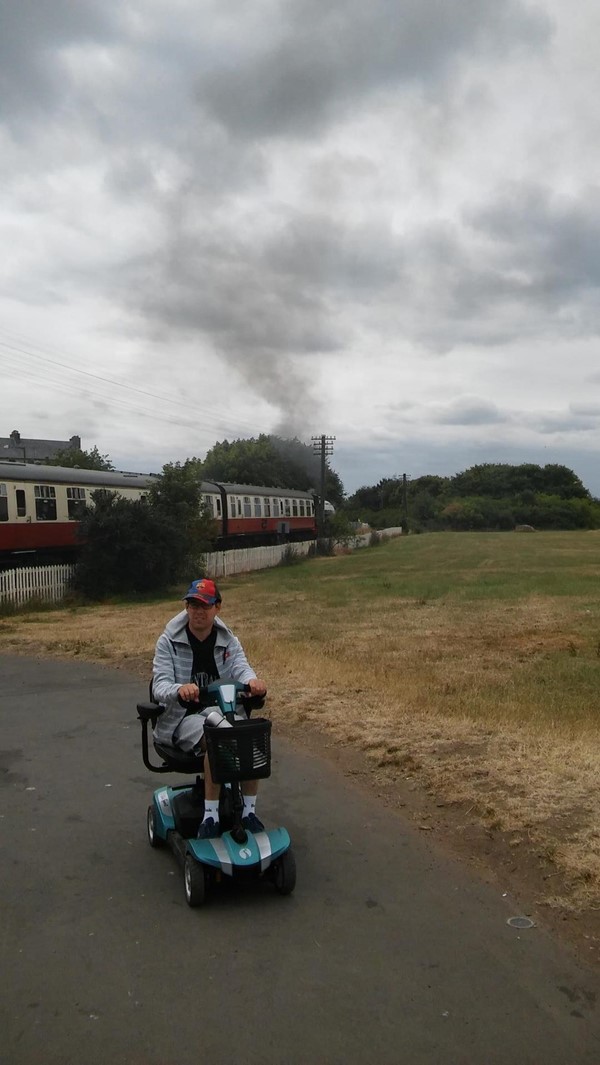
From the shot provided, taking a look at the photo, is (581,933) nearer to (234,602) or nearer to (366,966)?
(366,966)

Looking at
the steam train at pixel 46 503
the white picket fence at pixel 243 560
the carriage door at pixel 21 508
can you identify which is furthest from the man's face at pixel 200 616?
the white picket fence at pixel 243 560

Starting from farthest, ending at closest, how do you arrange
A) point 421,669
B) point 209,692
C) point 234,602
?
1. point 234,602
2. point 421,669
3. point 209,692

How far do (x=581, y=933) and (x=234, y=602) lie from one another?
19.3 m

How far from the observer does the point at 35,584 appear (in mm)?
22047

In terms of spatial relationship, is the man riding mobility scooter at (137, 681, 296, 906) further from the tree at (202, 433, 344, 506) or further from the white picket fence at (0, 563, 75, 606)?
the tree at (202, 433, 344, 506)

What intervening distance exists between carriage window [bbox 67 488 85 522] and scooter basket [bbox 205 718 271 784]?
21.5 m

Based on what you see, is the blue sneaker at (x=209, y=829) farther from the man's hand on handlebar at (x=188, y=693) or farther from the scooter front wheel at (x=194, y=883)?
the man's hand on handlebar at (x=188, y=693)

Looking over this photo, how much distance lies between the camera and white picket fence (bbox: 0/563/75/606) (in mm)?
20719

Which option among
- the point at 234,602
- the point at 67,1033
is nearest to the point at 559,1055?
the point at 67,1033

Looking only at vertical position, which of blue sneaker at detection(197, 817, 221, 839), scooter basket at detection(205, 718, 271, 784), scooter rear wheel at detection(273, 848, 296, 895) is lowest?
scooter rear wheel at detection(273, 848, 296, 895)

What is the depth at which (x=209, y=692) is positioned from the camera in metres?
4.68

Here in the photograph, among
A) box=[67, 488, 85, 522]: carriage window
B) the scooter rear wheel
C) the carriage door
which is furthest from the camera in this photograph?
box=[67, 488, 85, 522]: carriage window

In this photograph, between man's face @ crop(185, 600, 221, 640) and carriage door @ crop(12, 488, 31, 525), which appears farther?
carriage door @ crop(12, 488, 31, 525)

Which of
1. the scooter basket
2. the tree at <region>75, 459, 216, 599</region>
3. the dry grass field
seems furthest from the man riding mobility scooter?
the tree at <region>75, 459, 216, 599</region>
